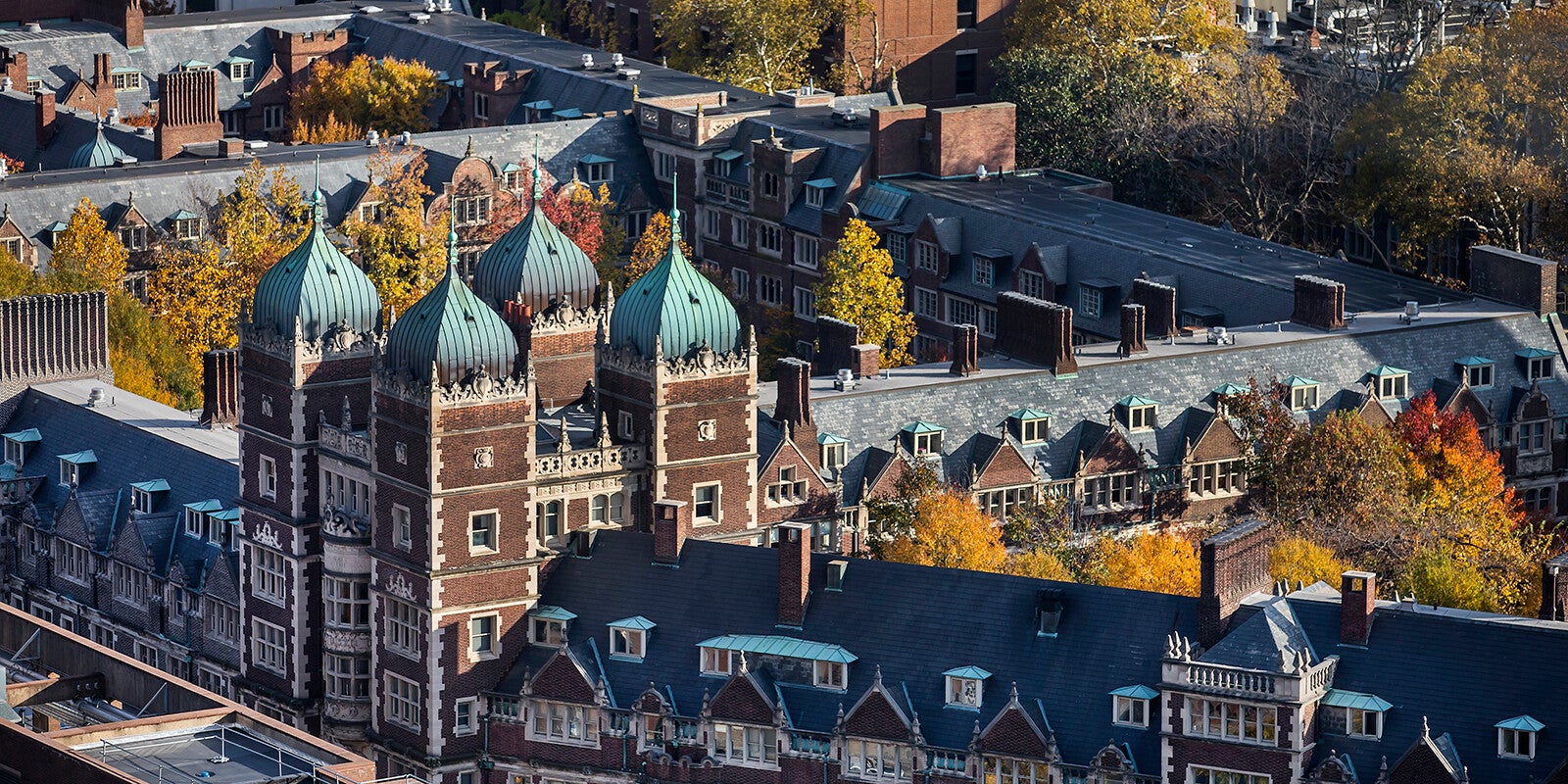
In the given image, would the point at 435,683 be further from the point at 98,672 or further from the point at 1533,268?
the point at 1533,268

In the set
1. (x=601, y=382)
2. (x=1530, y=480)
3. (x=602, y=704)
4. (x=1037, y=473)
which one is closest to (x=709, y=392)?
(x=601, y=382)

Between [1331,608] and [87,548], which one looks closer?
[1331,608]

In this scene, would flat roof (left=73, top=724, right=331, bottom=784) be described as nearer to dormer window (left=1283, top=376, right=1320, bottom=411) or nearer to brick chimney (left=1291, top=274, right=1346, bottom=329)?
dormer window (left=1283, top=376, right=1320, bottom=411)

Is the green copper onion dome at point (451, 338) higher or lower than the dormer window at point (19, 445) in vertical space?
higher

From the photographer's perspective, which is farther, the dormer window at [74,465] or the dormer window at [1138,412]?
the dormer window at [1138,412]

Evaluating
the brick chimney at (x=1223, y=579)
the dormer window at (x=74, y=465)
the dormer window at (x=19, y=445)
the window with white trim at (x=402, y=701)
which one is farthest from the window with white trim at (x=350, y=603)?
the brick chimney at (x=1223, y=579)

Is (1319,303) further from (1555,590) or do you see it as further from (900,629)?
(900,629)

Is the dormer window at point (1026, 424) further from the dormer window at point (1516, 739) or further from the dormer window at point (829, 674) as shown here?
the dormer window at point (1516, 739)

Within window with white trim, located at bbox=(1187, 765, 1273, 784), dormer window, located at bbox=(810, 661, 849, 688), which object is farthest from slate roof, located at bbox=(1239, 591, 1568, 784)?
dormer window, located at bbox=(810, 661, 849, 688)
